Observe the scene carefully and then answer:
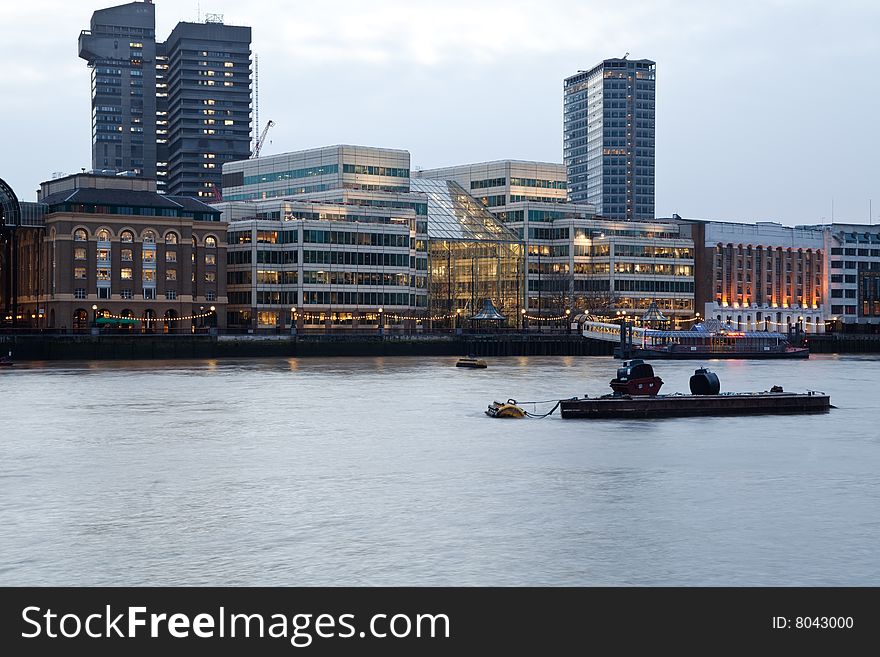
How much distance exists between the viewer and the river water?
33.7m

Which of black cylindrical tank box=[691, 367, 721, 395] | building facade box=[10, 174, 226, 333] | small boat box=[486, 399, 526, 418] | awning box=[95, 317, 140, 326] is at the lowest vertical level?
small boat box=[486, 399, 526, 418]

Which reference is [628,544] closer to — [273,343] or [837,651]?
[837,651]

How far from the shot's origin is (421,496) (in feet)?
152

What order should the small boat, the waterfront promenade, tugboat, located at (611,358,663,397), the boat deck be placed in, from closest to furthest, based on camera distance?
the small boat
the boat deck
tugboat, located at (611,358,663,397)
the waterfront promenade

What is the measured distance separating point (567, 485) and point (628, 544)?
1227 centimetres

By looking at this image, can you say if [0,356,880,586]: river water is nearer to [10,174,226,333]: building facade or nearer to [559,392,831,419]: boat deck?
[559,392,831,419]: boat deck

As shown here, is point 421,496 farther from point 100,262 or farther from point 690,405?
point 100,262

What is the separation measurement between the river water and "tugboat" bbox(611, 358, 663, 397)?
5.36 metres

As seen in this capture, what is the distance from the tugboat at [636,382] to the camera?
272ft

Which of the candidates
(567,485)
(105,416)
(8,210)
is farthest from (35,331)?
(567,485)

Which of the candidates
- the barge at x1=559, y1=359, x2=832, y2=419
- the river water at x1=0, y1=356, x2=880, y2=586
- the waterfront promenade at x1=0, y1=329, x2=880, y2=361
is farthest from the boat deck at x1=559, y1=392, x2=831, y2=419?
the waterfront promenade at x1=0, y1=329, x2=880, y2=361

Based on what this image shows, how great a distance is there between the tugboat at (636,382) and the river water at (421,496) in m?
5.36

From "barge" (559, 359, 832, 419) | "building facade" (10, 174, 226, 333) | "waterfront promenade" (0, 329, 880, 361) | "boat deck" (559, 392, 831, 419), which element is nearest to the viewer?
"boat deck" (559, 392, 831, 419)

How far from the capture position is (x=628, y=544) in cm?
3700
